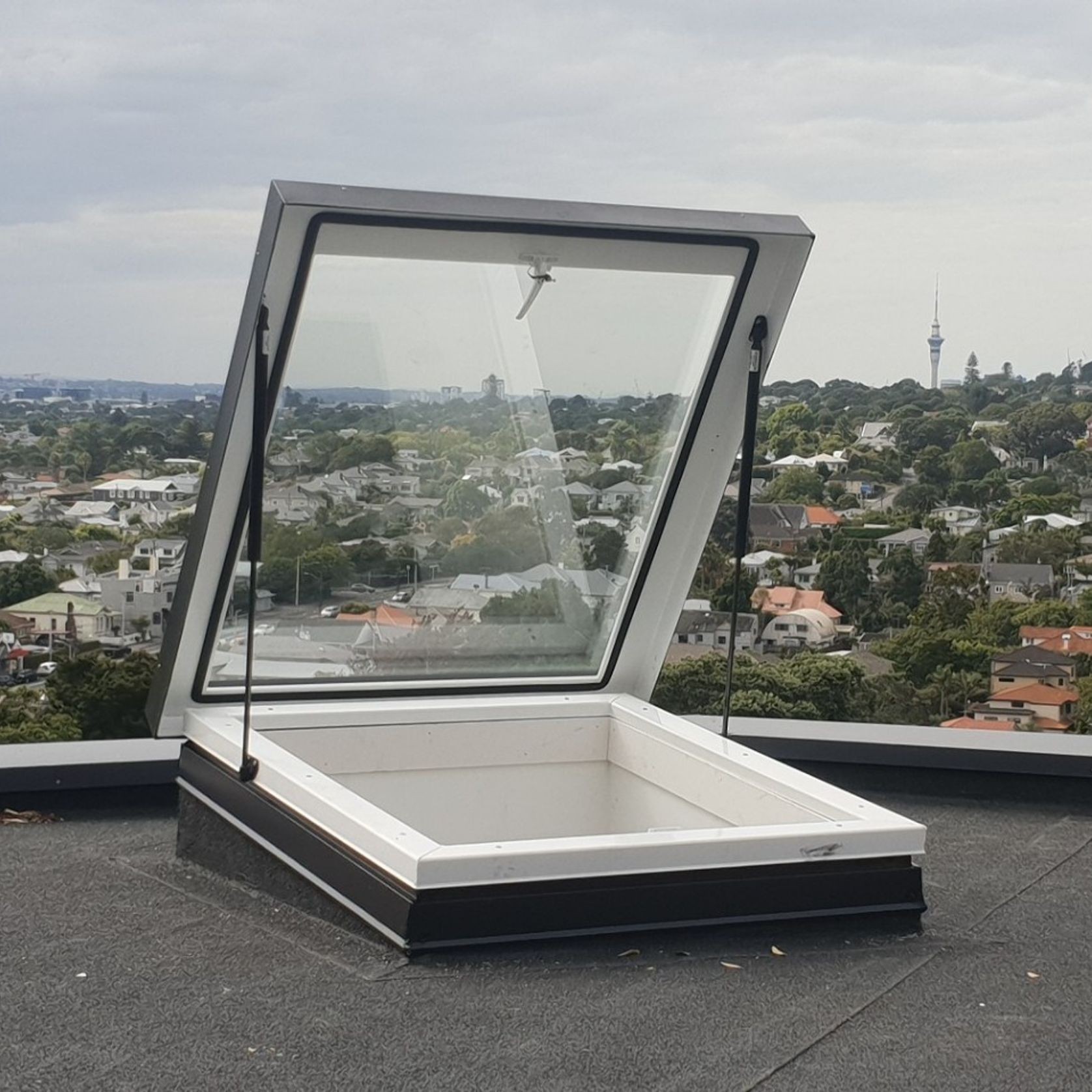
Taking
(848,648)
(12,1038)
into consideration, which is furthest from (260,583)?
(848,648)

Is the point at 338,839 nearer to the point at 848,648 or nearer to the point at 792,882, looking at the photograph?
the point at 792,882

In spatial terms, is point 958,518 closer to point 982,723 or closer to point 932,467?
point 932,467

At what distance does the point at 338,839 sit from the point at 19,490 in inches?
205

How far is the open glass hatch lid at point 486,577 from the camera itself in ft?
10.7

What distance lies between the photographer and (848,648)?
33.3ft

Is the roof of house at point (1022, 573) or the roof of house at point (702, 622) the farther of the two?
the roof of house at point (1022, 573)

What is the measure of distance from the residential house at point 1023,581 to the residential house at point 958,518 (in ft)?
1.17

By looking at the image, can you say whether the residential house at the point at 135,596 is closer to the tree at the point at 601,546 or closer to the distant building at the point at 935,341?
the tree at the point at 601,546

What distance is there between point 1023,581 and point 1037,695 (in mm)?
1163

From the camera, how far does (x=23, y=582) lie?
8.52 metres

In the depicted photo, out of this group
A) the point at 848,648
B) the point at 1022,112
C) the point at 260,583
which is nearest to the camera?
the point at 260,583

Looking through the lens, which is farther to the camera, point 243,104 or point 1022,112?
A: point 243,104

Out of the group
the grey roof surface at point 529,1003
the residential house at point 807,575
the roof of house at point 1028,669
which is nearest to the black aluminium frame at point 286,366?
the grey roof surface at point 529,1003

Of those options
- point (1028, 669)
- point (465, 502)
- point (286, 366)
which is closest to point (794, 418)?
point (1028, 669)
